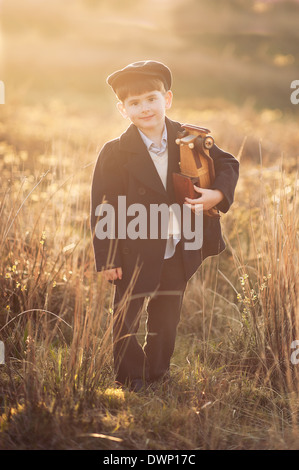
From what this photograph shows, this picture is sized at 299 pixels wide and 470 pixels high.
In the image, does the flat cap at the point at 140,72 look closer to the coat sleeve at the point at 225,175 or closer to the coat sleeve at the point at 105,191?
the coat sleeve at the point at 105,191

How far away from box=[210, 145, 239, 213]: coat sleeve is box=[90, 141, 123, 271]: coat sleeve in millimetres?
429

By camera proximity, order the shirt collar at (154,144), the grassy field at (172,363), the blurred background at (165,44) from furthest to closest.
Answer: the blurred background at (165,44) < the shirt collar at (154,144) < the grassy field at (172,363)

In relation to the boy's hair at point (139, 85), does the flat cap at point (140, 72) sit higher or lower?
higher

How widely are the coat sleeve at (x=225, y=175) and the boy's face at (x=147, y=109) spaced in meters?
0.30

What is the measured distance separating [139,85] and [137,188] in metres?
0.43

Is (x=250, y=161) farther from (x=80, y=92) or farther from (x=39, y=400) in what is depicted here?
(x=80, y=92)

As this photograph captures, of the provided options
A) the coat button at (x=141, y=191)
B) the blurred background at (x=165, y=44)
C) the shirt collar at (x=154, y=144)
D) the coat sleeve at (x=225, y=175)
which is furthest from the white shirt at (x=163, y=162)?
the blurred background at (x=165, y=44)

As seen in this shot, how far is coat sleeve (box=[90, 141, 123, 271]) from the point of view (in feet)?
7.93

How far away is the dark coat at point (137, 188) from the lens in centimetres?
239

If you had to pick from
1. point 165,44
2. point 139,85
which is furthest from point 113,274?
point 165,44

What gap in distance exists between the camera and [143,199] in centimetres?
241

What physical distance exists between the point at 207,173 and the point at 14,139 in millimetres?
4617

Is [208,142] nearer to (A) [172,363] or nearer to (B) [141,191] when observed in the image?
(B) [141,191]

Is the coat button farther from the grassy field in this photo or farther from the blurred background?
the blurred background
